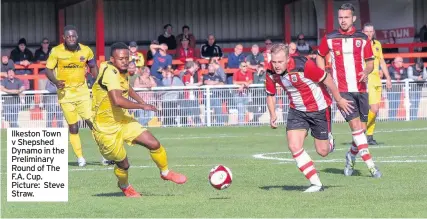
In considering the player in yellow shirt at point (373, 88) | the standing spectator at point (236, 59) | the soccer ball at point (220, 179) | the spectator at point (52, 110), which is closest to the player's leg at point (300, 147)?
the soccer ball at point (220, 179)

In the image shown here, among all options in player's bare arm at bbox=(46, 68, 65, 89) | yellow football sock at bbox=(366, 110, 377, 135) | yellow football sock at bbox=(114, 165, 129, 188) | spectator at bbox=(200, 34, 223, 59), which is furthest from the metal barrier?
yellow football sock at bbox=(114, 165, 129, 188)

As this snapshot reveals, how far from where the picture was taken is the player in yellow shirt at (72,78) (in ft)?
58.3

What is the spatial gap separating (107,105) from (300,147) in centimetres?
222

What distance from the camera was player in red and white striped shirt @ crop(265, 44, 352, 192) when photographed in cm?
1301

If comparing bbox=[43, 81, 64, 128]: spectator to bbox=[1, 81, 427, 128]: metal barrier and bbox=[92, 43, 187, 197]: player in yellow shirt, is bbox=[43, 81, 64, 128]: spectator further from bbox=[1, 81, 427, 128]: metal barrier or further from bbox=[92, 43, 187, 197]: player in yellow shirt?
bbox=[92, 43, 187, 197]: player in yellow shirt

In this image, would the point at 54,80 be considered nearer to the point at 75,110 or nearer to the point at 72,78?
the point at 72,78

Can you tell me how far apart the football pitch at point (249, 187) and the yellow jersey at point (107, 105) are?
31.5 inches

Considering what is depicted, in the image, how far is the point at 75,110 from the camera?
1797 centimetres

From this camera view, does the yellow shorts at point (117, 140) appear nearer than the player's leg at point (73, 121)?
Yes

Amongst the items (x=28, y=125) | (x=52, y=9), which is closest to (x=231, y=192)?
(x=28, y=125)

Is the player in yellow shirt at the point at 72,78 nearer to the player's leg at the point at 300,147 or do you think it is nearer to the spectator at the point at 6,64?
the player's leg at the point at 300,147

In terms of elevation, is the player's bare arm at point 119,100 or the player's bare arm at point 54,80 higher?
the player's bare arm at point 54,80

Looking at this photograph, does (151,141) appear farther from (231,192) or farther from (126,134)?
(231,192)

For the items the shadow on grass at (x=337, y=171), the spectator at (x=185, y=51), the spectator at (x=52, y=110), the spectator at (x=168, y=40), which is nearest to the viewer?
the shadow on grass at (x=337, y=171)
